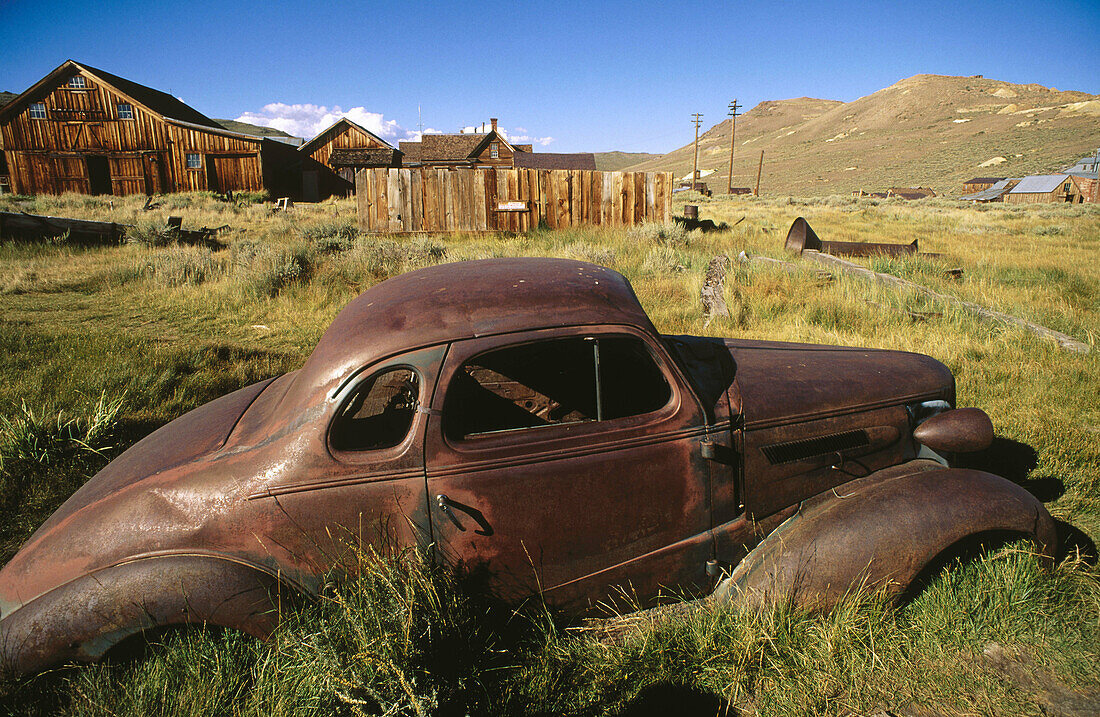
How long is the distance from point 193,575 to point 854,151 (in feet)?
327

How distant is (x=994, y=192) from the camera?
140 feet

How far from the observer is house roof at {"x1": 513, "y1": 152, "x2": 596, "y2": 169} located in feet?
102

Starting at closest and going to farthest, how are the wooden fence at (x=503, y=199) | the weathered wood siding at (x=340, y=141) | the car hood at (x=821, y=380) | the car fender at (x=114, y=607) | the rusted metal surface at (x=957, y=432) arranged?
the car fender at (x=114, y=607) < the car hood at (x=821, y=380) < the rusted metal surface at (x=957, y=432) < the wooden fence at (x=503, y=199) < the weathered wood siding at (x=340, y=141)

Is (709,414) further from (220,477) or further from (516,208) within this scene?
(516,208)

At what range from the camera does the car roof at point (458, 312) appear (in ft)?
7.00

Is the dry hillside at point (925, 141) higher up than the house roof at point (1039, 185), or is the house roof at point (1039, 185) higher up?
the dry hillside at point (925, 141)

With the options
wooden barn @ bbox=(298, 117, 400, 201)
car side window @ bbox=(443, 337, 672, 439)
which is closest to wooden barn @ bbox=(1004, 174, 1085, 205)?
wooden barn @ bbox=(298, 117, 400, 201)

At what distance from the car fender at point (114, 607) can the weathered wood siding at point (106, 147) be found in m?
34.1

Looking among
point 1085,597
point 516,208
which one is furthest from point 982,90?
point 1085,597

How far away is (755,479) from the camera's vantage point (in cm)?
249

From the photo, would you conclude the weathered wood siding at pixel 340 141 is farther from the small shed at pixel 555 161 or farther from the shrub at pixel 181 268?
the shrub at pixel 181 268

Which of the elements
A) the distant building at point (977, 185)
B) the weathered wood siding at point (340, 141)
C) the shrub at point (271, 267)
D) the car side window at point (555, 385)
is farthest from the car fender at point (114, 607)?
the distant building at point (977, 185)

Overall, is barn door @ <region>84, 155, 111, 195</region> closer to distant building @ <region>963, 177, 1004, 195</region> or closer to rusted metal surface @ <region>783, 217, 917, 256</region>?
rusted metal surface @ <region>783, 217, 917, 256</region>

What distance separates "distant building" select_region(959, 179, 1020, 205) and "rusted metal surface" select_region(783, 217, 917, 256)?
1496 inches
